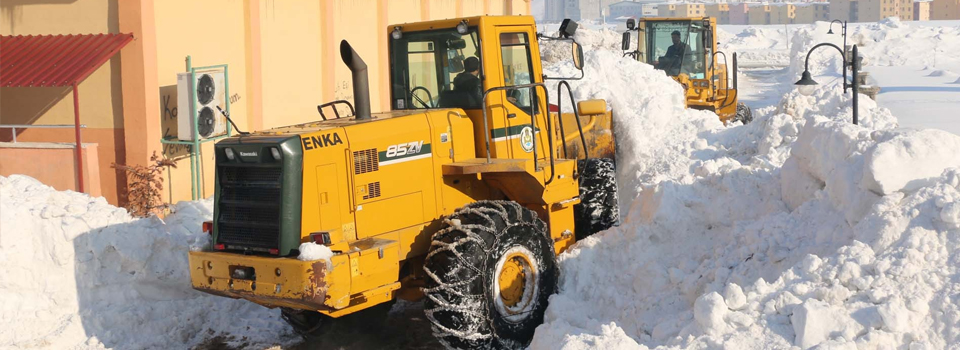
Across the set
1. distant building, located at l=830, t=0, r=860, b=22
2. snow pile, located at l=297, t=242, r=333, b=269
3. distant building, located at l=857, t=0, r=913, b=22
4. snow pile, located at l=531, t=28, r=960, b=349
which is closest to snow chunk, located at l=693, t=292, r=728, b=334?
snow pile, located at l=531, t=28, r=960, b=349

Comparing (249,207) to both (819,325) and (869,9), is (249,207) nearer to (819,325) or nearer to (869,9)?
(819,325)

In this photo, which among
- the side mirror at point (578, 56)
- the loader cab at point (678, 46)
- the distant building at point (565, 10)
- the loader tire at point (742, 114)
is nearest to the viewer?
the side mirror at point (578, 56)

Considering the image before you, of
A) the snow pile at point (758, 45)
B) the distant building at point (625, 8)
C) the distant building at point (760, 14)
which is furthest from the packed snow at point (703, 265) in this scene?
the distant building at point (625, 8)

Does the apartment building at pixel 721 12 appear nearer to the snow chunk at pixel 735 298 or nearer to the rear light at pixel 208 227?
the rear light at pixel 208 227

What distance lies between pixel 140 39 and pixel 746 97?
27.0m

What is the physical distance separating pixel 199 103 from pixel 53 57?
1929 millimetres

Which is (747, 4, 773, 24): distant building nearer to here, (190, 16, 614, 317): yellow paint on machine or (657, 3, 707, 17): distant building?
(657, 3, 707, 17): distant building

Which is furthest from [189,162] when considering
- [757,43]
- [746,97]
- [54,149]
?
[757,43]

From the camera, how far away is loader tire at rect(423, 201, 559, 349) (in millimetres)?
8344

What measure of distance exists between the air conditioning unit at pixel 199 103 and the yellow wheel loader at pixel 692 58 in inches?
412

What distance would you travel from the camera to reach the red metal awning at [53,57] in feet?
42.5

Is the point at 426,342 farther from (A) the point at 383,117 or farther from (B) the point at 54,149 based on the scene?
(B) the point at 54,149

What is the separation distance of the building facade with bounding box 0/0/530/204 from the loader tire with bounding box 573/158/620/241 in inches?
245

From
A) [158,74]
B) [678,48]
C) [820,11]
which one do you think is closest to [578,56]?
[158,74]
